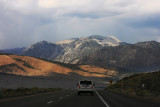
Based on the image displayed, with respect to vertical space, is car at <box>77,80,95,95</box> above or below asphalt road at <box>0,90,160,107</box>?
above

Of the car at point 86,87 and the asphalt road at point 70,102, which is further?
the car at point 86,87

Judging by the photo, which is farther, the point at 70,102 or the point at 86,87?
the point at 86,87

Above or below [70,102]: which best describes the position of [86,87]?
above

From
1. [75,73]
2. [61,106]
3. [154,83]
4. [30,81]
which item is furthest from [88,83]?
[75,73]

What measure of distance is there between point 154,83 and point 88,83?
109ft

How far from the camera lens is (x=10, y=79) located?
6681cm

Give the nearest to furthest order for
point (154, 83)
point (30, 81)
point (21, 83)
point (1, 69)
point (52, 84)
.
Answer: point (154, 83) < point (21, 83) < point (30, 81) < point (52, 84) < point (1, 69)

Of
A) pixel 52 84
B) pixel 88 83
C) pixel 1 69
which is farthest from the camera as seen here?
pixel 1 69

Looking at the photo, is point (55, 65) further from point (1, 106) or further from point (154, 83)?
point (1, 106)

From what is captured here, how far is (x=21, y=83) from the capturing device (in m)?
70.8

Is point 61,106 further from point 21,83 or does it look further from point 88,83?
point 21,83

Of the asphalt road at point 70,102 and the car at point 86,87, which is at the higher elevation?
the car at point 86,87

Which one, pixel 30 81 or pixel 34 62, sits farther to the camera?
pixel 34 62

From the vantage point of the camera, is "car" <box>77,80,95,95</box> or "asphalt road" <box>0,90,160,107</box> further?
"car" <box>77,80,95,95</box>
